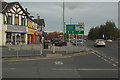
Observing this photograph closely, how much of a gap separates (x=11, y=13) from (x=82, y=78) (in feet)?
97.9

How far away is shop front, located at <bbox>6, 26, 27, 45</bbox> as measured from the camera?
33625 millimetres

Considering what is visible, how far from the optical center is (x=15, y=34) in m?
35.2

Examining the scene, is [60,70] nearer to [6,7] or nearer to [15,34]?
[15,34]

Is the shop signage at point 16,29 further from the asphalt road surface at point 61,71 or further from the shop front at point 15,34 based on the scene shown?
the asphalt road surface at point 61,71

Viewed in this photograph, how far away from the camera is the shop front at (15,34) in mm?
33625

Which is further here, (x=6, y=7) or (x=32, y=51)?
(x=6, y=7)

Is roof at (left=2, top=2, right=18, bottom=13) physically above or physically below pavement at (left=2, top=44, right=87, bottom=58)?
above

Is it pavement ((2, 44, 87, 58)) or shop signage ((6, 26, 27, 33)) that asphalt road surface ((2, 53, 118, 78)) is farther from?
shop signage ((6, 26, 27, 33))

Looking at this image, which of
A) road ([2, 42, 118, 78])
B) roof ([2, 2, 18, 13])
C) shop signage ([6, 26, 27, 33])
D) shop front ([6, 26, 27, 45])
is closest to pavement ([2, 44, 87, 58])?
road ([2, 42, 118, 78])

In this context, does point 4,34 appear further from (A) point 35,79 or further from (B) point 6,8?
(A) point 35,79

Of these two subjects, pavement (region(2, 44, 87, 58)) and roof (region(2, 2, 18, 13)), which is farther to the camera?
roof (region(2, 2, 18, 13))

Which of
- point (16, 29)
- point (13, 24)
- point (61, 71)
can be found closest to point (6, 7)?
point (13, 24)

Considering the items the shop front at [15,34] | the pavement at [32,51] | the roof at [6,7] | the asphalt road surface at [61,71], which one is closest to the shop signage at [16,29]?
the shop front at [15,34]

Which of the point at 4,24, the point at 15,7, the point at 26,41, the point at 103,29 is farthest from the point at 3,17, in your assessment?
the point at 103,29
